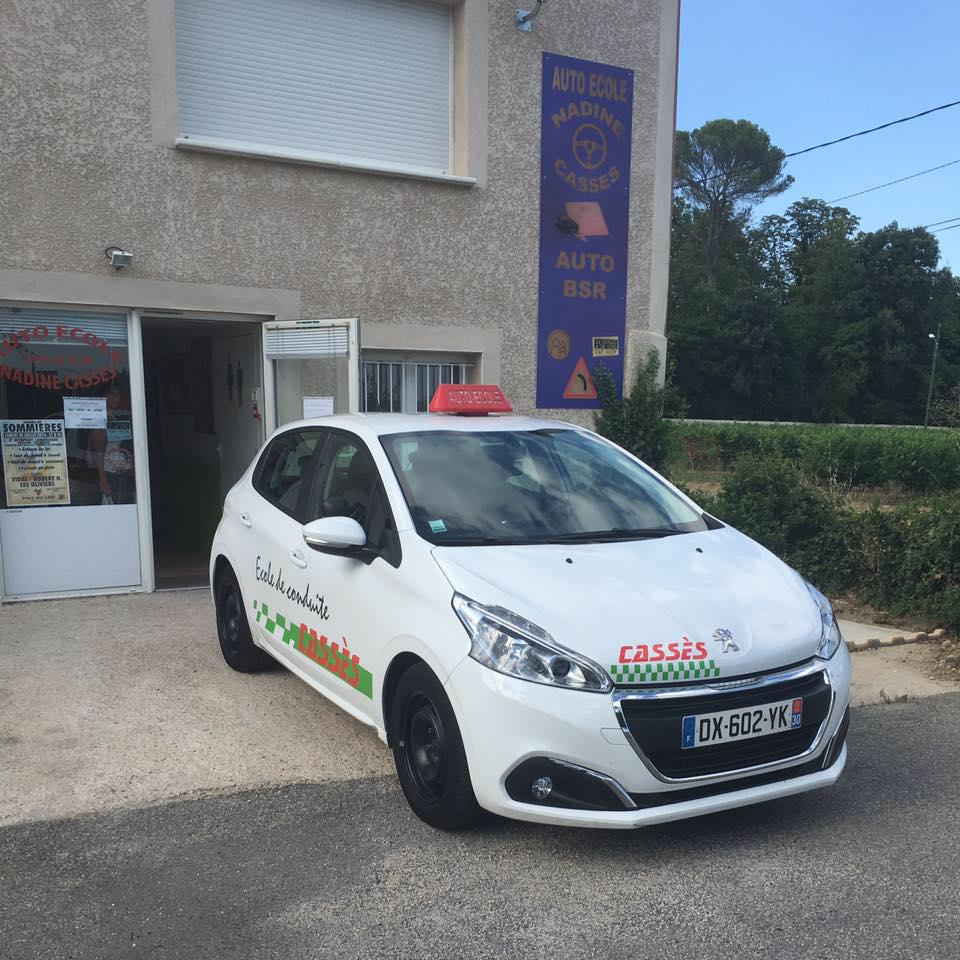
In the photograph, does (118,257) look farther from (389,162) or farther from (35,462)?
(389,162)

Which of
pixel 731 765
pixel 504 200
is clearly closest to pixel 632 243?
pixel 504 200

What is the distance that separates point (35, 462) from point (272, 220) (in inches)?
111

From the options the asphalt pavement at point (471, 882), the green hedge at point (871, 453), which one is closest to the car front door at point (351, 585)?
the asphalt pavement at point (471, 882)

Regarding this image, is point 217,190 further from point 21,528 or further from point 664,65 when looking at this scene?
point 664,65

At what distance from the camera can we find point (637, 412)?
9.53 metres

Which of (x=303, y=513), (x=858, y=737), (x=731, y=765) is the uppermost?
(x=303, y=513)

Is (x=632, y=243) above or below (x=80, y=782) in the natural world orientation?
above

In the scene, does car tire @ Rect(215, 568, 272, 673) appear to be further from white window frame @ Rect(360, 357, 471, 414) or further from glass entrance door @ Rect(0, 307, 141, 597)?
white window frame @ Rect(360, 357, 471, 414)

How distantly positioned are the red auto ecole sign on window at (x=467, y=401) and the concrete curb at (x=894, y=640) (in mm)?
3185

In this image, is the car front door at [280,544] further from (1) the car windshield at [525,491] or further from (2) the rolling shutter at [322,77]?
(2) the rolling shutter at [322,77]

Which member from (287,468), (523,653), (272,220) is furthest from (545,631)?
(272,220)

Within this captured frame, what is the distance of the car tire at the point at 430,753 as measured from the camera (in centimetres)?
338

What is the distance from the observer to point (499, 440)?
465cm

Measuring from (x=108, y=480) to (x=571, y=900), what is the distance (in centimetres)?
585
